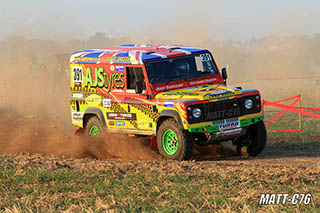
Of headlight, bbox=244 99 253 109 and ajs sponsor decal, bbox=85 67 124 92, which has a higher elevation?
ajs sponsor decal, bbox=85 67 124 92

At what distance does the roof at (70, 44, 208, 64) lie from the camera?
1348 centimetres

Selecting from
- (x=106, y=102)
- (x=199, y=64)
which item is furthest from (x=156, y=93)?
(x=106, y=102)

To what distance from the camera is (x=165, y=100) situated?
12.5m

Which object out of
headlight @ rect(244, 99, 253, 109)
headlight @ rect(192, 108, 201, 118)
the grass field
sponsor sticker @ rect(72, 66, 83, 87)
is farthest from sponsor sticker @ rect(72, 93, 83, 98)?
headlight @ rect(244, 99, 253, 109)

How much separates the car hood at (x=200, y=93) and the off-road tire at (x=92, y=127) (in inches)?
90.2

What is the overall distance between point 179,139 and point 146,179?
8.30 ft

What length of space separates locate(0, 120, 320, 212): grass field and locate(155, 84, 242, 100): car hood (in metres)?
1.32

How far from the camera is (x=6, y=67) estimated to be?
3033 cm

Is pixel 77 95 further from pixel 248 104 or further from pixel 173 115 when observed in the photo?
pixel 248 104

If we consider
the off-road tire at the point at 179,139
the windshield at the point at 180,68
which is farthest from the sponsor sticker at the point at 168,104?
the windshield at the point at 180,68

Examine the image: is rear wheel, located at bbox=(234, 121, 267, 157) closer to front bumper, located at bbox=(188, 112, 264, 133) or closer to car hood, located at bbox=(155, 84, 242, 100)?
front bumper, located at bbox=(188, 112, 264, 133)

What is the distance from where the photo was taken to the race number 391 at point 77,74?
49.3 ft

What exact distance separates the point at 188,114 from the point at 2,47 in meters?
27.8

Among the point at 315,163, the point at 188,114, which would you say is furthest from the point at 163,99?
the point at 315,163
